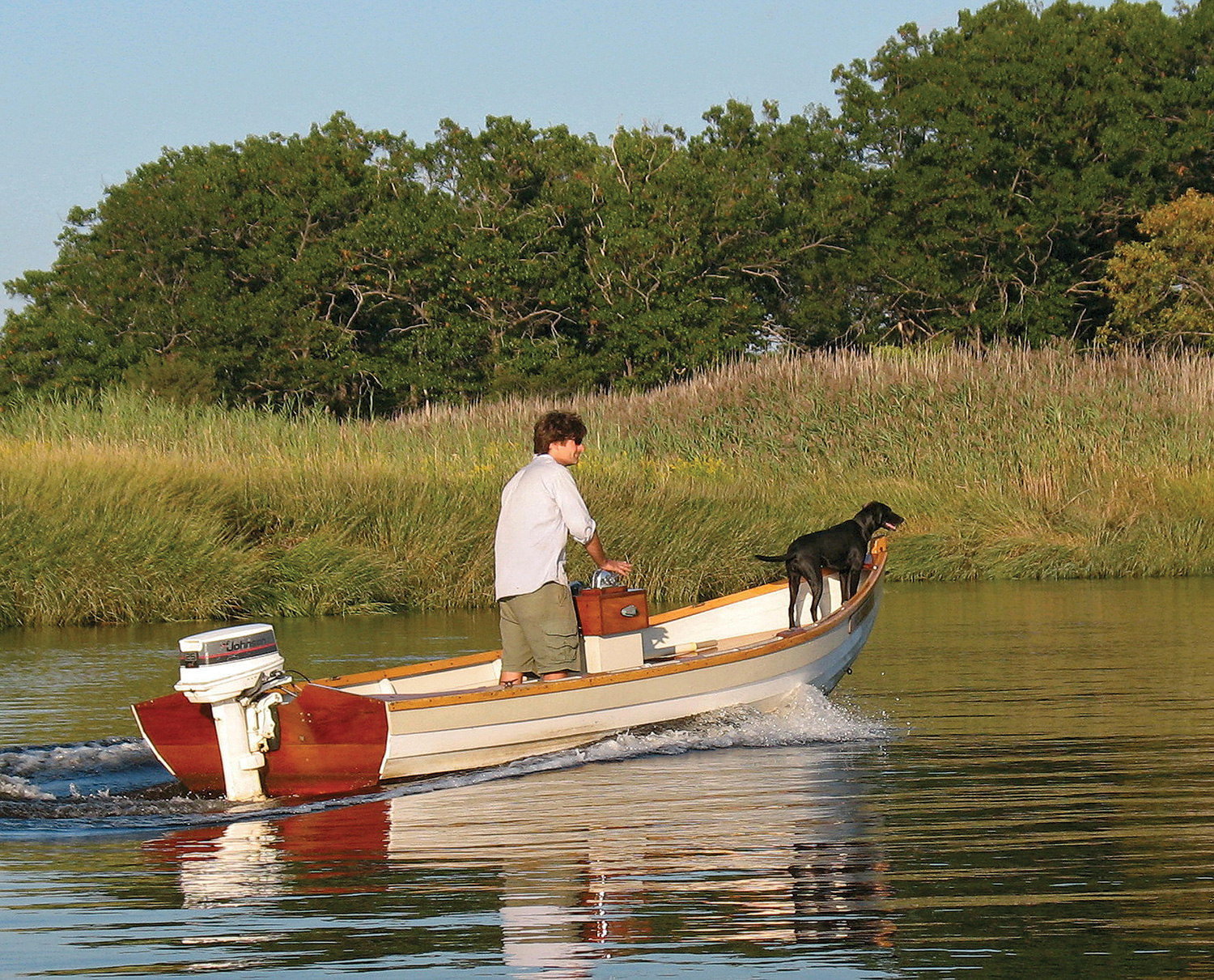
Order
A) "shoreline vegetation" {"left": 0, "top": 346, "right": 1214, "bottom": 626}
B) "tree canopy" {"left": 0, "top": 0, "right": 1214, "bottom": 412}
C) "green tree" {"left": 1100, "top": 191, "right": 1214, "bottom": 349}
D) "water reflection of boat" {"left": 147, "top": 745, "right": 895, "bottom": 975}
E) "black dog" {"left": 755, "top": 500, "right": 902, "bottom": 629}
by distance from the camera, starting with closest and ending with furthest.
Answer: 1. "water reflection of boat" {"left": 147, "top": 745, "right": 895, "bottom": 975}
2. "black dog" {"left": 755, "top": 500, "right": 902, "bottom": 629}
3. "shoreline vegetation" {"left": 0, "top": 346, "right": 1214, "bottom": 626}
4. "green tree" {"left": 1100, "top": 191, "right": 1214, "bottom": 349}
5. "tree canopy" {"left": 0, "top": 0, "right": 1214, "bottom": 412}

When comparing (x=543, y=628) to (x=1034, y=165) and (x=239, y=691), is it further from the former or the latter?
(x=1034, y=165)

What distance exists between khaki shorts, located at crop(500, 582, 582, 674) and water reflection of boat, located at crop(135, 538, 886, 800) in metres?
0.26

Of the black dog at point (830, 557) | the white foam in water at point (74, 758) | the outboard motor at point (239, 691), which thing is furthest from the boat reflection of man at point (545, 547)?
the black dog at point (830, 557)

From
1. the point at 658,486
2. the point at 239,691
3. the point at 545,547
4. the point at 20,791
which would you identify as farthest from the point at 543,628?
the point at 658,486

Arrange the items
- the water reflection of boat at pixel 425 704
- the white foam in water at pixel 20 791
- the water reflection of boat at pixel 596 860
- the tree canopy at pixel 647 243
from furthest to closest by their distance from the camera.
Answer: the tree canopy at pixel 647 243
the white foam in water at pixel 20 791
the water reflection of boat at pixel 425 704
the water reflection of boat at pixel 596 860

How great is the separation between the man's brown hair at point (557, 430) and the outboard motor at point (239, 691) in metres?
2.00

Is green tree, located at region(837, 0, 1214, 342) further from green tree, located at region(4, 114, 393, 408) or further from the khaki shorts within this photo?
the khaki shorts

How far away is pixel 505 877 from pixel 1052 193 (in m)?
43.3

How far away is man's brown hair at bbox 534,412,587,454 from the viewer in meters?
9.63

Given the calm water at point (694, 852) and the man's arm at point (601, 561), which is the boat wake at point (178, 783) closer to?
the calm water at point (694, 852)

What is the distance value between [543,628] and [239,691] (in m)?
1.98

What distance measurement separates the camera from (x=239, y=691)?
831cm

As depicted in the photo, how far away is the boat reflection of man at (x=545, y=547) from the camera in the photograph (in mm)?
9484

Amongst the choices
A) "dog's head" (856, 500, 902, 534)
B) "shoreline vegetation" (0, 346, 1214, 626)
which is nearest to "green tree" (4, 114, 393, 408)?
"shoreline vegetation" (0, 346, 1214, 626)
